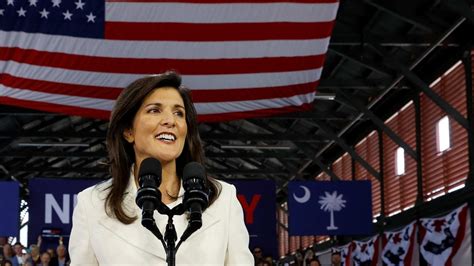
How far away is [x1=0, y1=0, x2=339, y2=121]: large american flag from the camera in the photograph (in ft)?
30.1

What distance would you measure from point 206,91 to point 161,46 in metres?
0.68

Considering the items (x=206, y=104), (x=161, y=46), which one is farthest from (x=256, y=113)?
(x=161, y=46)

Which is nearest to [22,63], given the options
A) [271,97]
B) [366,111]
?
[271,97]

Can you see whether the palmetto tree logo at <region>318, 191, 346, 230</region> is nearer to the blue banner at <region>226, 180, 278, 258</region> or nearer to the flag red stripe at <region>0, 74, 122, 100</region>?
the blue banner at <region>226, 180, 278, 258</region>

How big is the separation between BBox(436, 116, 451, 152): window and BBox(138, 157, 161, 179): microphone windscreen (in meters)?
14.9

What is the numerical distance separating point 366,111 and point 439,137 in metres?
3.03

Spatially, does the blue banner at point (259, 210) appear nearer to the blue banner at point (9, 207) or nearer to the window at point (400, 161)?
the blue banner at point (9, 207)

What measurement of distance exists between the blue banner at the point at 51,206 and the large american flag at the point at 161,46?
147 inches

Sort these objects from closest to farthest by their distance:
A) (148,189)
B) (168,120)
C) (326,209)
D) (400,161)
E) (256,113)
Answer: (148,189), (168,120), (256,113), (326,209), (400,161)

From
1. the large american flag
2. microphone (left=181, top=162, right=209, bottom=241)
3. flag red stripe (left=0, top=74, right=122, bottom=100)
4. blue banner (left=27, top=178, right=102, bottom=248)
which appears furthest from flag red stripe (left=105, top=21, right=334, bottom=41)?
microphone (left=181, top=162, right=209, bottom=241)

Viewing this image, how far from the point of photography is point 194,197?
2.28 meters

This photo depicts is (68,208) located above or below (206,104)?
below

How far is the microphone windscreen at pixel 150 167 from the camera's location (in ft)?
7.48

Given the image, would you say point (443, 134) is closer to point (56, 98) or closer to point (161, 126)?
point (56, 98)
